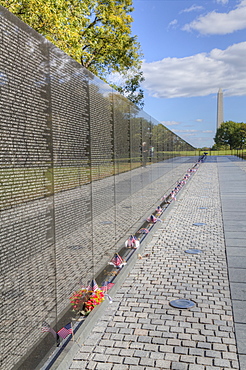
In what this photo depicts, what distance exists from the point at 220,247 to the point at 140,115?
4758 mm

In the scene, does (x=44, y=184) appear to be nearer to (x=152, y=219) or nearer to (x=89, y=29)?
(x=152, y=219)

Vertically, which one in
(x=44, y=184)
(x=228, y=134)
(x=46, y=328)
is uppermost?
(x=228, y=134)

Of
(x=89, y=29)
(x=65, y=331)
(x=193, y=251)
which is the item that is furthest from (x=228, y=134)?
(x=65, y=331)

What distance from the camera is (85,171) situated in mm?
4660

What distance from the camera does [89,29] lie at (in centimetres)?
1884

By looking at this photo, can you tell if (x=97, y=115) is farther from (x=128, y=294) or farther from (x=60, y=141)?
(x=128, y=294)

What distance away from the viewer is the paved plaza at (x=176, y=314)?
11.0 ft

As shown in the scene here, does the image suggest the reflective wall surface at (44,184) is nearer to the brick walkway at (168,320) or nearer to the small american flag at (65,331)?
the small american flag at (65,331)

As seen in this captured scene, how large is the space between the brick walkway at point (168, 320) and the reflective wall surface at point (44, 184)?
0.54m

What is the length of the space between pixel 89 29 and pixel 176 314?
17.7 metres

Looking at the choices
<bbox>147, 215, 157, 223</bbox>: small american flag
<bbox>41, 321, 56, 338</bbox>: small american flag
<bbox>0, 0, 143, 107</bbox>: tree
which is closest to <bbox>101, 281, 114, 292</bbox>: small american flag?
<bbox>41, 321, 56, 338</bbox>: small american flag

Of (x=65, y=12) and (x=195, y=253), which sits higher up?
(x=65, y=12)

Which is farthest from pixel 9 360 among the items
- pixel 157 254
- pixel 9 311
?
pixel 157 254

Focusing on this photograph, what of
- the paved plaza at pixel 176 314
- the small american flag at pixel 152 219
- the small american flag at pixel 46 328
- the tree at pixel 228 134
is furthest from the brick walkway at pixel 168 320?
the tree at pixel 228 134
